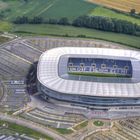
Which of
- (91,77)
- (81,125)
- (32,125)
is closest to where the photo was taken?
(32,125)

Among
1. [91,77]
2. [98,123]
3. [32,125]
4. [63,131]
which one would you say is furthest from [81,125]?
[91,77]

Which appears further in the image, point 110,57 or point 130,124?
point 110,57

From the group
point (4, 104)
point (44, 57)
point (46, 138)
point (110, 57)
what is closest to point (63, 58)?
point (44, 57)

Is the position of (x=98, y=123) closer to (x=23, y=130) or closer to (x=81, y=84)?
(x=81, y=84)

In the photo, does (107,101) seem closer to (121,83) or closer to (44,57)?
(121,83)

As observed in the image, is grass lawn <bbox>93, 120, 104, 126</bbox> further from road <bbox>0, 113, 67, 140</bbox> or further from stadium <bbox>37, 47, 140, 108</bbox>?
road <bbox>0, 113, 67, 140</bbox>

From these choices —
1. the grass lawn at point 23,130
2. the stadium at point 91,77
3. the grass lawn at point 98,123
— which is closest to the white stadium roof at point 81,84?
the stadium at point 91,77

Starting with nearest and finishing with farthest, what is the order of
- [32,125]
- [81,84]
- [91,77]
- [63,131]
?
[63,131]
[32,125]
[81,84]
[91,77]

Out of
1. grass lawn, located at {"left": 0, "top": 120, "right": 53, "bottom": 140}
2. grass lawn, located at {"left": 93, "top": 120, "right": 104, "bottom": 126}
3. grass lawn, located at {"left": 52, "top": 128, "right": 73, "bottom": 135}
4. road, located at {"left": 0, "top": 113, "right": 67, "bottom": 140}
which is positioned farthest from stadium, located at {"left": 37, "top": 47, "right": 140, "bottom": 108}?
grass lawn, located at {"left": 0, "top": 120, "right": 53, "bottom": 140}

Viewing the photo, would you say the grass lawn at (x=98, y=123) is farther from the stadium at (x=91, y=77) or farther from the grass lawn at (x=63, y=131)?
the grass lawn at (x=63, y=131)
